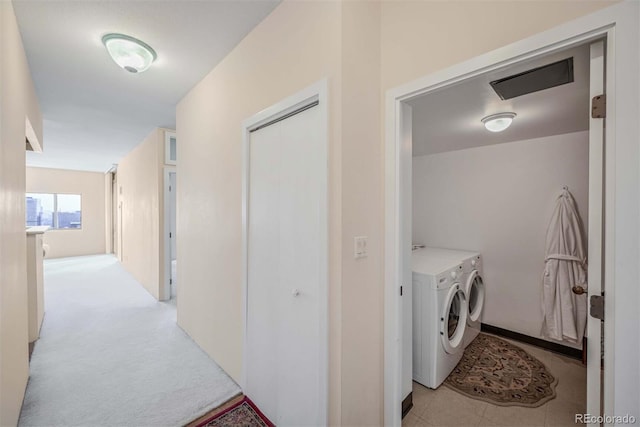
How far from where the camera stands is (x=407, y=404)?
6.27ft

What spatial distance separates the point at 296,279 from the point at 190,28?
187cm

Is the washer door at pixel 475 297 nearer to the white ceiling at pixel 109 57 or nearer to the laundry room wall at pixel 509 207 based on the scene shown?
the laundry room wall at pixel 509 207

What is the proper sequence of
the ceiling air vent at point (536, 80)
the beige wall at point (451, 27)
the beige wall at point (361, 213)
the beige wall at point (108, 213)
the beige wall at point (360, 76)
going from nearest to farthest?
the beige wall at point (451, 27), the beige wall at point (360, 76), the beige wall at point (361, 213), the ceiling air vent at point (536, 80), the beige wall at point (108, 213)

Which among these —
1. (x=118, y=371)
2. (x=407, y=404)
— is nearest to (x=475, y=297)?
(x=407, y=404)

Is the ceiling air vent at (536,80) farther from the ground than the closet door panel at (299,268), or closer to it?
farther from the ground

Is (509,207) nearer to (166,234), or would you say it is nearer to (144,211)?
(166,234)

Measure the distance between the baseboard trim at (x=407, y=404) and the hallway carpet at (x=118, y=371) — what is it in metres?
1.22

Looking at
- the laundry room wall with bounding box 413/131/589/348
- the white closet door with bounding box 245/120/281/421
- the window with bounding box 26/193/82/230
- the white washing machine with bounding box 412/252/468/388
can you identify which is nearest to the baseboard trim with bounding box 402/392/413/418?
the white washing machine with bounding box 412/252/468/388

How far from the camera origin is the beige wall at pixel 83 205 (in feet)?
24.1

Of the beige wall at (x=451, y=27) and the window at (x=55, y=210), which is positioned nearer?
the beige wall at (x=451, y=27)

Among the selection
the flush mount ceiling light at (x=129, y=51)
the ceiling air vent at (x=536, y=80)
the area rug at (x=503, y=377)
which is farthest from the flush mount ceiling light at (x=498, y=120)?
the flush mount ceiling light at (x=129, y=51)

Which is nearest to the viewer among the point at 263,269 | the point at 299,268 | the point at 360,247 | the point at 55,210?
the point at 360,247

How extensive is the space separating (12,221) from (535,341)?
4.59 metres

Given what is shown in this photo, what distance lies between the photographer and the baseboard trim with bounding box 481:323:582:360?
265 cm
